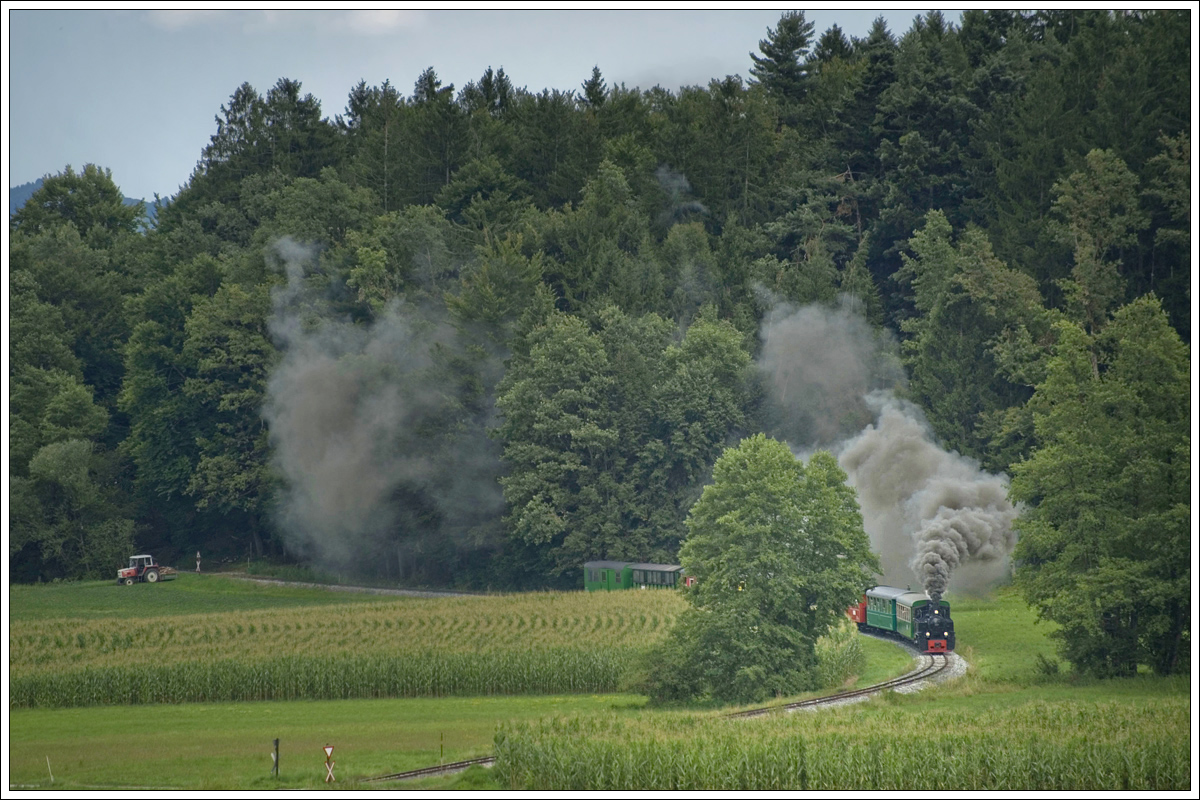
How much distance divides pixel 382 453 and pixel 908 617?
4669 centimetres

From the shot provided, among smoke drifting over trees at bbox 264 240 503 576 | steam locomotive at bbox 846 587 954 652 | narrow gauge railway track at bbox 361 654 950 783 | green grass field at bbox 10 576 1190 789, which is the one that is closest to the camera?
green grass field at bbox 10 576 1190 789

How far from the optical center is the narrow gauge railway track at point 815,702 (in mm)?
46656

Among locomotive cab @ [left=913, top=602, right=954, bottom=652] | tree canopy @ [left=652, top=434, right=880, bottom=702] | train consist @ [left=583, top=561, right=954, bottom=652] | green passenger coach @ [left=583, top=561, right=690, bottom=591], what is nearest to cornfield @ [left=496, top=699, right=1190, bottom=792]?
tree canopy @ [left=652, top=434, right=880, bottom=702]

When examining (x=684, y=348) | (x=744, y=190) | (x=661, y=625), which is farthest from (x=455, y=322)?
(x=661, y=625)

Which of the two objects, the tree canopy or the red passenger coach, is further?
the red passenger coach

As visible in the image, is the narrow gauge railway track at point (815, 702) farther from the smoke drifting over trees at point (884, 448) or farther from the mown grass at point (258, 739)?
the smoke drifting over trees at point (884, 448)

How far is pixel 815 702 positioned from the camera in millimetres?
55906

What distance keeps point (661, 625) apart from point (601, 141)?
64.1m

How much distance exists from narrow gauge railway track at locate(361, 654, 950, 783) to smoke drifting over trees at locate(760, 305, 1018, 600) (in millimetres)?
9092

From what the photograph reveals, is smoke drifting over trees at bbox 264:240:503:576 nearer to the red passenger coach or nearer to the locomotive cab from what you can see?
the red passenger coach

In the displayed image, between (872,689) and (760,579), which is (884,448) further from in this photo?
(872,689)

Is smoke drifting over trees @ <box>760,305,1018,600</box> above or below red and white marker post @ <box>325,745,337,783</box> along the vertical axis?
above

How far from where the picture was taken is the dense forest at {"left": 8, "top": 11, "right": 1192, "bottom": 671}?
95.6m

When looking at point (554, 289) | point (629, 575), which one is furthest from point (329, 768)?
point (554, 289)
